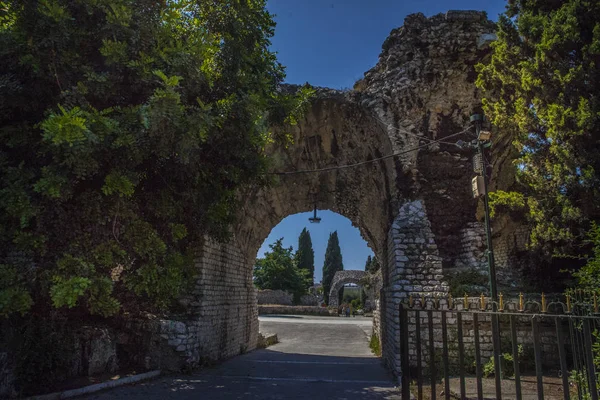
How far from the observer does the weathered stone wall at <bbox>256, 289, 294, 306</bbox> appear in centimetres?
3145

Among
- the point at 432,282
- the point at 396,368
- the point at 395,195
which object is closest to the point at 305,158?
the point at 395,195

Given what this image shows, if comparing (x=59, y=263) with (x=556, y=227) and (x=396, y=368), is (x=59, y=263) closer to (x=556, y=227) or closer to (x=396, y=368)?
(x=396, y=368)

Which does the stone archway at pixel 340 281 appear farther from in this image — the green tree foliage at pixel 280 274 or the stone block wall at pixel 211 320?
the stone block wall at pixel 211 320

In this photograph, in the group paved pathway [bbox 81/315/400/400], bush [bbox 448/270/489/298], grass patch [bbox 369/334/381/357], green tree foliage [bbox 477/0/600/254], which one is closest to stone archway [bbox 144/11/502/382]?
bush [bbox 448/270/489/298]

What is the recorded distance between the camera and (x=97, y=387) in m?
6.16

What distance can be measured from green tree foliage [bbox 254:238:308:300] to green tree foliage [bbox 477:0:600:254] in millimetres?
27006

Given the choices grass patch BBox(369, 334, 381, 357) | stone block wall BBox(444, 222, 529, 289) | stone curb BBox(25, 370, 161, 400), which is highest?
stone block wall BBox(444, 222, 529, 289)

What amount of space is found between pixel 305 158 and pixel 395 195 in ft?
9.60

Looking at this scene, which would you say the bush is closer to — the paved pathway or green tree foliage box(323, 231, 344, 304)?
the paved pathway

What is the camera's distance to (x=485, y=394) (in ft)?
17.8

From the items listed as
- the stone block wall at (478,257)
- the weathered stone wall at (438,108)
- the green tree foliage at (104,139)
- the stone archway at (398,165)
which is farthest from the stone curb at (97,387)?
the weathered stone wall at (438,108)

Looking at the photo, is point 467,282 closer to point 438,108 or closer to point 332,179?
point 438,108

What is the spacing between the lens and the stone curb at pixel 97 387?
5.43 metres

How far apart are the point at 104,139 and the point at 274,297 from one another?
28297mm
